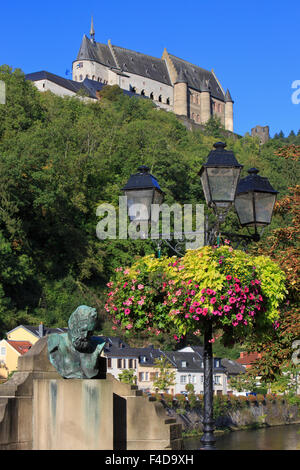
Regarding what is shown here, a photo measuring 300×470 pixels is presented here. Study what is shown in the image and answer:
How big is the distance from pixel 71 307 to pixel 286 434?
19748 mm

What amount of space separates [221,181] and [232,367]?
227ft

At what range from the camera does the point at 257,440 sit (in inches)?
2055

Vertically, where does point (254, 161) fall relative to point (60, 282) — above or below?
above

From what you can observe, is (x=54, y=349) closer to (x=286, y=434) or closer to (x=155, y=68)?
(x=286, y=434)

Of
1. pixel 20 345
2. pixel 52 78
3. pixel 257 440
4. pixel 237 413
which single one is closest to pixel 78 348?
pixel 257 440

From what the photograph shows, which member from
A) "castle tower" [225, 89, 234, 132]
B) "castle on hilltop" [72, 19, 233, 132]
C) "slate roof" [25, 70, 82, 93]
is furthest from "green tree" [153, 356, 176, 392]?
"castle tower" [225, 89, 234, 132]

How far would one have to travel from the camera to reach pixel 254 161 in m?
99.1

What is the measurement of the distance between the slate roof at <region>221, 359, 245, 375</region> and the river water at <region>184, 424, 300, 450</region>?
13.7 m

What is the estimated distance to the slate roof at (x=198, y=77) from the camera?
164875 millimetres

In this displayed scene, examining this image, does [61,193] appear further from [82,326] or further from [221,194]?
[82,326]

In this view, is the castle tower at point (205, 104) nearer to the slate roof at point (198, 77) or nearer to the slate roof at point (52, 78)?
the slate roof at point (198, 77)

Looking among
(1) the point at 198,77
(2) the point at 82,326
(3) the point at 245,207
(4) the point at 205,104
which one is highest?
(1) the point at 198,77

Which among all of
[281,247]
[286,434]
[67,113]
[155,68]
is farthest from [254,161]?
[281,247]

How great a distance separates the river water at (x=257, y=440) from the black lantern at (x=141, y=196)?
35833 mm
